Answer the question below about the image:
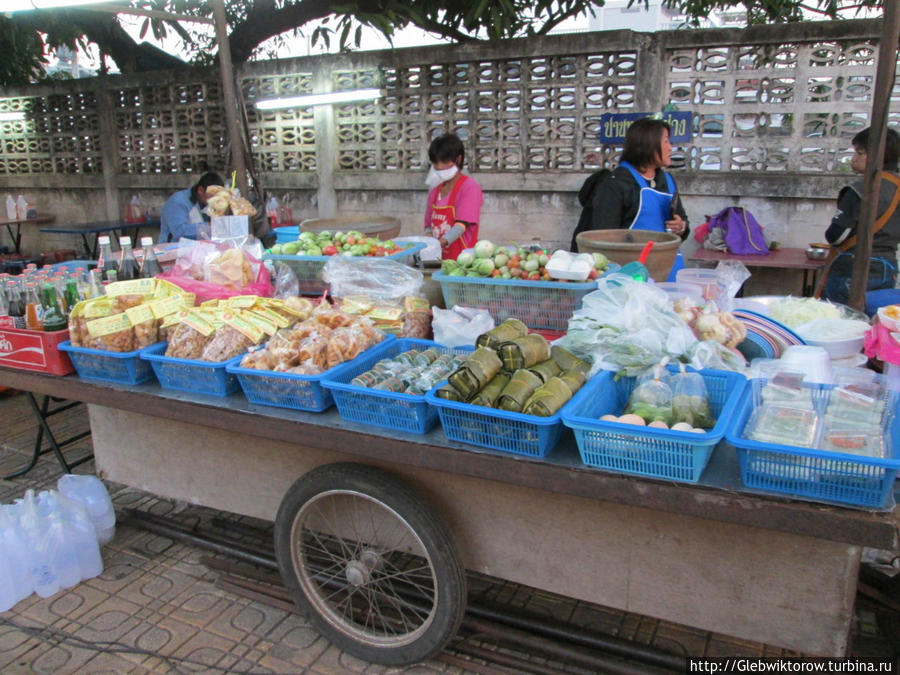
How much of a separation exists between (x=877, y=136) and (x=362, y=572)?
2559 mm

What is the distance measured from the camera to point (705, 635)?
256 cm

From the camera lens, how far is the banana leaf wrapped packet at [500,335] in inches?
86.3

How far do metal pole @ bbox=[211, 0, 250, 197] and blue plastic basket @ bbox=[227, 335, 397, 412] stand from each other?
86.1 inches

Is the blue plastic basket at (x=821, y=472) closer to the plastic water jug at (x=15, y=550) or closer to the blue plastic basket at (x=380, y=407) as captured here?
the blue plastic basket at (x=380, y=407)

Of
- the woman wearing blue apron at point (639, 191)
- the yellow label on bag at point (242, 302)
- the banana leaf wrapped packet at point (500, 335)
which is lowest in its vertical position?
the banana leaf wrapped packet at point (500, 335)

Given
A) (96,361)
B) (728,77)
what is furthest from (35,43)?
(728,77)

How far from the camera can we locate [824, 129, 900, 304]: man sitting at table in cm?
394

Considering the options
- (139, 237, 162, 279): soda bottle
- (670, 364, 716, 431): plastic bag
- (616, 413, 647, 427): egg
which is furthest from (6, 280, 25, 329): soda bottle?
(670, 364, 716, 431): plastic bag

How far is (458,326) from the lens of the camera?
2580 mm

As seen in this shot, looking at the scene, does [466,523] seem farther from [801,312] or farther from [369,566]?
[801,312]

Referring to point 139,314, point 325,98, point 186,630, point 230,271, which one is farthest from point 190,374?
point 325,98

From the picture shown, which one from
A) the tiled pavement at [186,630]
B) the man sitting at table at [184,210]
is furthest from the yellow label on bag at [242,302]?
the man sitting at table at [184,210]

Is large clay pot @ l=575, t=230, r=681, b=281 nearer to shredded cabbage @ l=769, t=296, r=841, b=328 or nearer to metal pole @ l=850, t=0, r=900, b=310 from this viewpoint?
shredded cabbage @ l=769, t=296, r=841, b=328

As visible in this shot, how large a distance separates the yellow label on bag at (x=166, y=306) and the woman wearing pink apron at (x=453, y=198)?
2.07m
